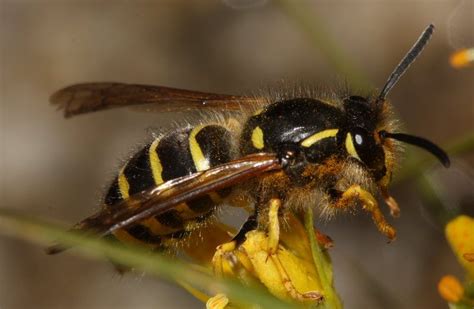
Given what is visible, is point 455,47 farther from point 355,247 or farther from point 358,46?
point 355,247

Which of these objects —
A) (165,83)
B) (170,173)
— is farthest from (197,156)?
(165,83)

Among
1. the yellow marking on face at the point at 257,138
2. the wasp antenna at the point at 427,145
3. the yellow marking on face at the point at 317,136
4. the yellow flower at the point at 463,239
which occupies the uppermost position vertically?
the yellow marking on face at the point at 257,138

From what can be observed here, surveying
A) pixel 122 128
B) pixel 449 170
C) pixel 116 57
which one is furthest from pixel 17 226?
pixel 116 57

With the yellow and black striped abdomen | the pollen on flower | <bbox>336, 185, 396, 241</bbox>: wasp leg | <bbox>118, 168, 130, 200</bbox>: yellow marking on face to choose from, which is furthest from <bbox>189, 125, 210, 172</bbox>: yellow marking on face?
the pollen on flower

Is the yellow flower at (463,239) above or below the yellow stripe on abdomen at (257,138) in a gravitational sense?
below

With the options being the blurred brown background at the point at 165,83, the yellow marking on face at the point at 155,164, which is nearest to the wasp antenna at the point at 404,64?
the yellow marking on face at the point at 155,164

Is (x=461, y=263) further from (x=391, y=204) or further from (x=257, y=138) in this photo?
(x=257, y=138)

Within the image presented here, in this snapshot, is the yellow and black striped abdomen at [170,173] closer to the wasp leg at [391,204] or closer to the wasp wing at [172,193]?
the wasp wing at [172,193]
